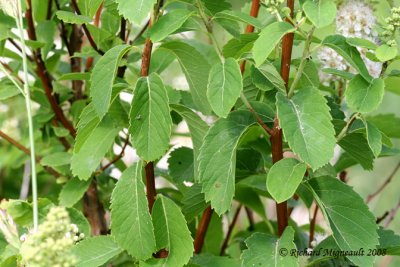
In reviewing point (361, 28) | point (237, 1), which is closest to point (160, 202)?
point (361, 28)

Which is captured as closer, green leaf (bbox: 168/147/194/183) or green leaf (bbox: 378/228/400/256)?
green leaf (bbox: 378/228/400/256)

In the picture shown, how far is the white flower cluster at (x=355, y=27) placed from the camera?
1554mm

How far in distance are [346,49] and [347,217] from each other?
0.99 feet

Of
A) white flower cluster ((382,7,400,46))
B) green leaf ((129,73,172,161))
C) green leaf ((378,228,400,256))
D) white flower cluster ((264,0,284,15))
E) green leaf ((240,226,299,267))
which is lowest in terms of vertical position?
green leaf ((378,228,400,256))

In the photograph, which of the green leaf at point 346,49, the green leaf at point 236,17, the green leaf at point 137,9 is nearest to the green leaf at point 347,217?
the green leaf at point 346,49

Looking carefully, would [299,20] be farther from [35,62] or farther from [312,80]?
[35,62]

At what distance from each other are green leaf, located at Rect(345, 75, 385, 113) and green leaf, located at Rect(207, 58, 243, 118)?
0.20 metres

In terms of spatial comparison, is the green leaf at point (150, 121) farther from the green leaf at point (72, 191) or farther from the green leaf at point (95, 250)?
the green leaf at point (72, 191)

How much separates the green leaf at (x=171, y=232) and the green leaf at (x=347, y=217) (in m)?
0.25

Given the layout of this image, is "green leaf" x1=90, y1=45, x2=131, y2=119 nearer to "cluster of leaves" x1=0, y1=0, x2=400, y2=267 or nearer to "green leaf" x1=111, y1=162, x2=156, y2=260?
"cluster of leaves" x1=0, y1=0, x2=400, y2=267

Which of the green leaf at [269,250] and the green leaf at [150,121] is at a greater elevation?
the green leaf at [150,121]

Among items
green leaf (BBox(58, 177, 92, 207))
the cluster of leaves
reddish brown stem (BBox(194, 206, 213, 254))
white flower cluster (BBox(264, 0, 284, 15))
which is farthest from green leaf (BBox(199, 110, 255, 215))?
green leaf (BBox(58, 177, 92, 207))

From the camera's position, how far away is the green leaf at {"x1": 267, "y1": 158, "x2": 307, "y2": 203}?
4.10 ft

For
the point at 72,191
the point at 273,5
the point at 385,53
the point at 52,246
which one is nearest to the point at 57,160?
the point at 72,191
